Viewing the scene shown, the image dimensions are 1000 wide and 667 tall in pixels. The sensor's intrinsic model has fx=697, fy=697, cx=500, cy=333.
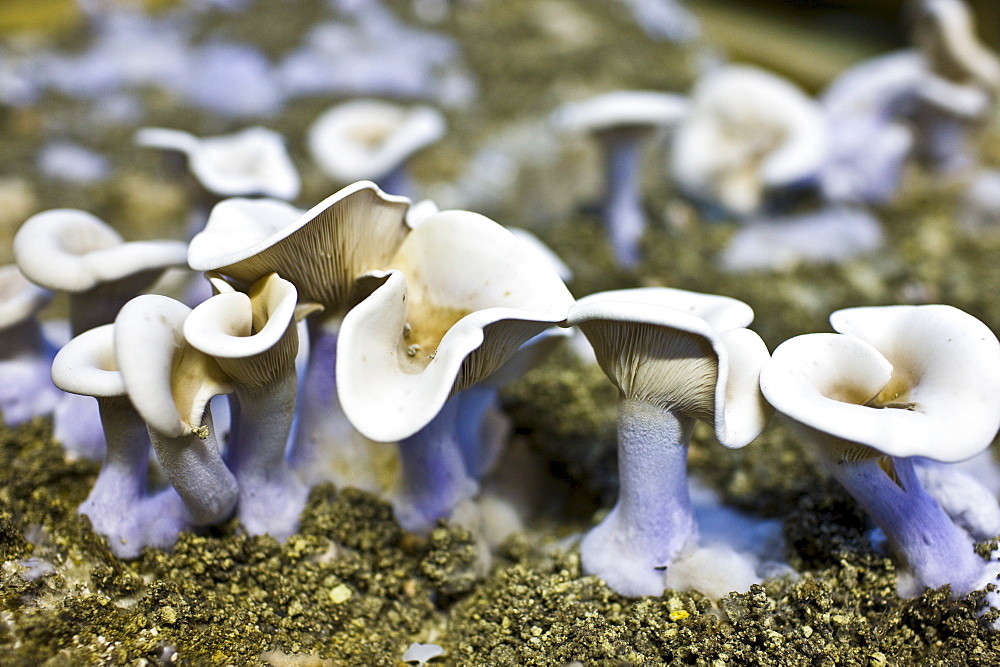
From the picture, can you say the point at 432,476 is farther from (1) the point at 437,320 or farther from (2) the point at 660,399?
(2) the point at 660,399

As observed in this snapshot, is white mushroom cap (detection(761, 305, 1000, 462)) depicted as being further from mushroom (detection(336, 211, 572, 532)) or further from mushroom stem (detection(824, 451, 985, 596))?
mushroom (detection(336, 211, 572, 532))

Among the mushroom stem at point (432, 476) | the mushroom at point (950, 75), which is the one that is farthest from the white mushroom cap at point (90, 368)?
the mushroom at point (950, 75)

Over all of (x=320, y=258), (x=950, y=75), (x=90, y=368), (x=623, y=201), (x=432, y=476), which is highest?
(x=320, y=258)

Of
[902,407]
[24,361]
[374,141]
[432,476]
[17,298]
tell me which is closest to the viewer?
[902,407]

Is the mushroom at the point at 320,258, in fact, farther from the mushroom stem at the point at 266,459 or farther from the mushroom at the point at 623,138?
the mushroom at the point at 623,138

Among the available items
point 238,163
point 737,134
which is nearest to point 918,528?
point 238,163
